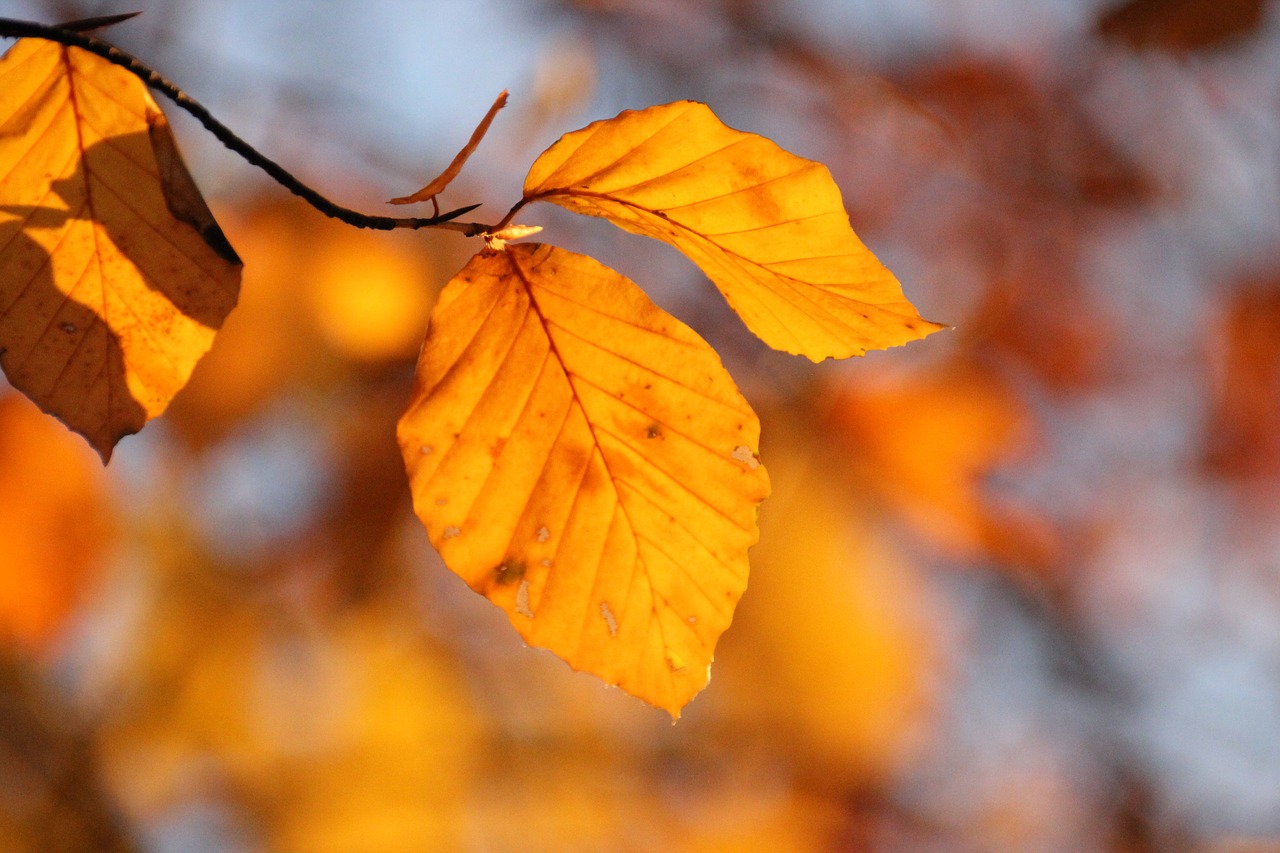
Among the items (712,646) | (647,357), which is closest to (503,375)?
(647,357)

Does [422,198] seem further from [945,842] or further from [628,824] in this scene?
[945,842]

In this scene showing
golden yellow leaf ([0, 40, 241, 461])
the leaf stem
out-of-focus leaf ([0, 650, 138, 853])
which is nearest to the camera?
the leaf stem

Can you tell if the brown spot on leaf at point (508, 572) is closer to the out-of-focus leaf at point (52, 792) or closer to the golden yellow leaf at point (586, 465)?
the golden yellow leaf at point (586, 465)

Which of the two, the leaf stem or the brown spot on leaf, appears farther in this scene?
the brown spot on leaf

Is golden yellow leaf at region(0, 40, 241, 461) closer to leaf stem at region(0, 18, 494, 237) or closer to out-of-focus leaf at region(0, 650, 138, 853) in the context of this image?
leaf stem at region(0, 18, 494, 237)

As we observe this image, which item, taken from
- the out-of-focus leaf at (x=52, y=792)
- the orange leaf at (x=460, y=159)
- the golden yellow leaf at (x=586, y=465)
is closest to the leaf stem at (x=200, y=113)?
the orange leaf at (x=460, y=159)

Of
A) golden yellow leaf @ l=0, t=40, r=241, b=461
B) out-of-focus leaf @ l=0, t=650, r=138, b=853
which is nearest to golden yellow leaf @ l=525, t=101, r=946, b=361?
golden yellow leaf @ l=0, t=40, r=241, b=461
